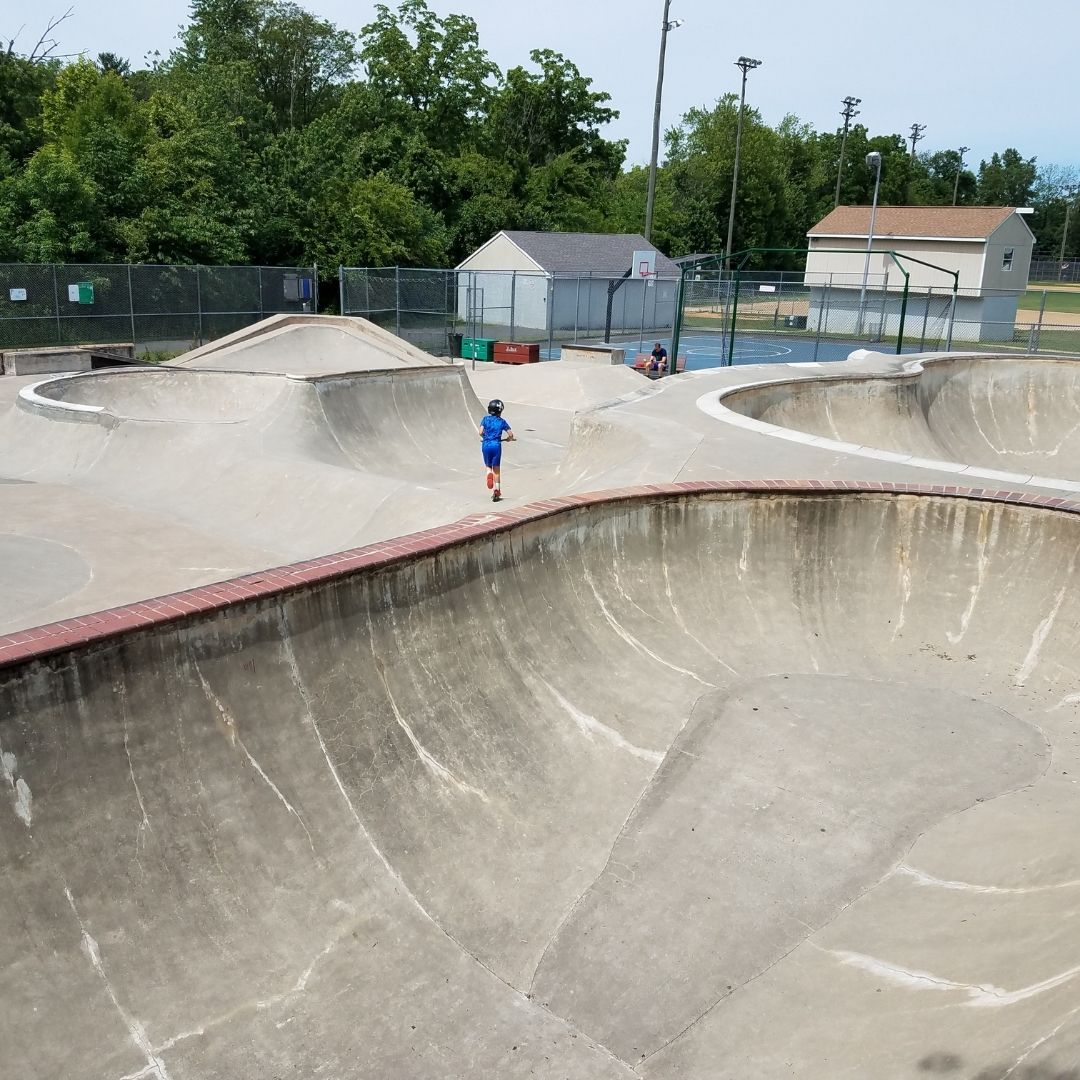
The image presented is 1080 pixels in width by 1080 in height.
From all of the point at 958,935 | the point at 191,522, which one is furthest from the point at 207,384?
the point at 958,935

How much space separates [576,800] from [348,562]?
6.88 feet

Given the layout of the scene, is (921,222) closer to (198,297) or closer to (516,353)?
(516,353)

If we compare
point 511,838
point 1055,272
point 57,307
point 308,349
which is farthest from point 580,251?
point 1055,272

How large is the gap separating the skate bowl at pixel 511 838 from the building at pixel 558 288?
35.8 meters

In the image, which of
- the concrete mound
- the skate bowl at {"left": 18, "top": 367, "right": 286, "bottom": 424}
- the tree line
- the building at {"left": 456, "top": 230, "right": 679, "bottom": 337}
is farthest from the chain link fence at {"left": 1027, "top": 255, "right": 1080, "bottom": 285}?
the skate bowl at {"left": 18, "top": 367, "right": 286, "bottom": 424}

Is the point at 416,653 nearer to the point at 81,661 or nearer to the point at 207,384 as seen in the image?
the point at 81,661

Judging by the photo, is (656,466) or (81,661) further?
(656,466)

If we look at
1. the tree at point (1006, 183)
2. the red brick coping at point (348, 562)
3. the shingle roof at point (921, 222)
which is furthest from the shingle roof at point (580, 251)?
the tree at point (1006, 183)

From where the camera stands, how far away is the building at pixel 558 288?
4253 cm

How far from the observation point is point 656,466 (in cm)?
1155

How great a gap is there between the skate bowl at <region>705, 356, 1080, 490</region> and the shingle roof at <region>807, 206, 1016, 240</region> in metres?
29.7

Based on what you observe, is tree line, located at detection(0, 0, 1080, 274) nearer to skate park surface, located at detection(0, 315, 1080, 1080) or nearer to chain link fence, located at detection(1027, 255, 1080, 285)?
chain link fence, located at detection(1027, 255, 1080, 285)

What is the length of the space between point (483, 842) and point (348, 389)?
1260 cm

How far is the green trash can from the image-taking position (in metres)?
31.2
